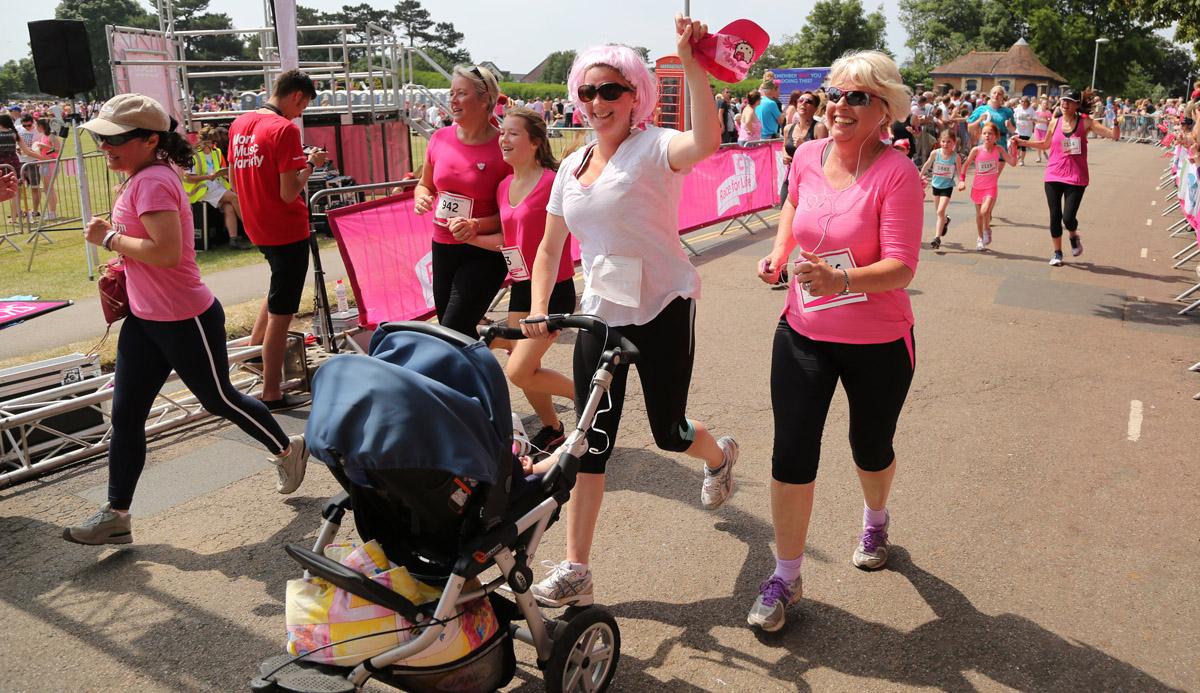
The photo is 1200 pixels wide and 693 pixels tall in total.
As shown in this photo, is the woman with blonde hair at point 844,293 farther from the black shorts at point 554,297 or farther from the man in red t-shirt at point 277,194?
the man in red t-shirt at point 277,194

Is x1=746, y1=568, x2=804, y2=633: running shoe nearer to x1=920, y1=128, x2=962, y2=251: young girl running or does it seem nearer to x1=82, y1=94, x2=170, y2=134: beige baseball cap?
x1=82, y1=94, x2=170, y2=134: beige baseball cap

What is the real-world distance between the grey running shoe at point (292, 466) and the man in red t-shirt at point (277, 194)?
4.84ft

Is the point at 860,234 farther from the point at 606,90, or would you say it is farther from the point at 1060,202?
the point at 1060,202

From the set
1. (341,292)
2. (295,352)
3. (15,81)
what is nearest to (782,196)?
(341,292)

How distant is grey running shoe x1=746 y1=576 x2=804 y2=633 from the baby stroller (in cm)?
75

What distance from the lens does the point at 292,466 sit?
4.47m

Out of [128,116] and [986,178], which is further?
[986,178]

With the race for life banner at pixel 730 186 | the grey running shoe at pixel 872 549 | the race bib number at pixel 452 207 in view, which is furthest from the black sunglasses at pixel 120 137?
the race for life banner at pixel 730 186

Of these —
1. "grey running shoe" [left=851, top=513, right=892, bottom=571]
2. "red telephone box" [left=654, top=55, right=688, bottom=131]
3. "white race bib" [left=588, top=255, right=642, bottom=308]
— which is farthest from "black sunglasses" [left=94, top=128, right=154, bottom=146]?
"red telephone box" [left=654, top=55, right=688, bottom=131]

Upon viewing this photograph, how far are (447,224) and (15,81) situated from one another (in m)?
107

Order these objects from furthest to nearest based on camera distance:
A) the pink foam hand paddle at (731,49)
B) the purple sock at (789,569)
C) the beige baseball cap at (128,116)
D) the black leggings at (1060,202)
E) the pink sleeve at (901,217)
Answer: the black leggings at (1060,202), the beige baseball cap at (128,116), the purple sock at (789,569), the pink sleeve at (901,217), the pink foam hand paddle at (731,49)

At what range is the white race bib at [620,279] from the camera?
3.33 meters

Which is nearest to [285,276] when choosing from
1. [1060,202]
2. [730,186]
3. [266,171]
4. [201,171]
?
[266,171]

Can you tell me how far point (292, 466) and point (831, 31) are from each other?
10477cm
